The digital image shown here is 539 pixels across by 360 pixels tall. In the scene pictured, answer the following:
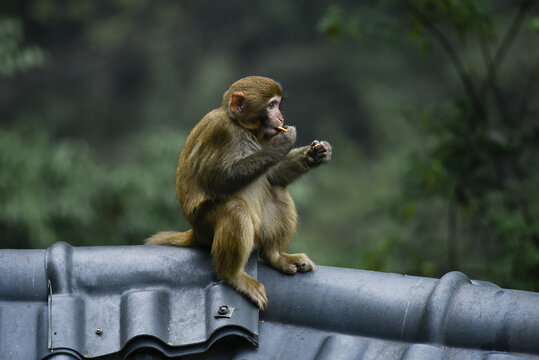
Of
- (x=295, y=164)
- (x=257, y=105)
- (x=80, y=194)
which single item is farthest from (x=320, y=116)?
(x=257, y=105)

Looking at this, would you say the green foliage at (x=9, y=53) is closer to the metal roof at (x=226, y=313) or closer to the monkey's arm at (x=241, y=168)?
the monkey's arm at (x=241, y=168)

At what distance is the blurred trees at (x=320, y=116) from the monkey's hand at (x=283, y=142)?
0.63 m

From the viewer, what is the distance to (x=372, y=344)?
361cm

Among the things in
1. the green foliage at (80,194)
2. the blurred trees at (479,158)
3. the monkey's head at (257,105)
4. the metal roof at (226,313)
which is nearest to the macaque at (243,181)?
the monkey's head at (257,105)

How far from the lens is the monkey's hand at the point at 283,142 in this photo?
4.19 m

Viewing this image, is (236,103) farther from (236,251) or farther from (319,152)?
(236,251)

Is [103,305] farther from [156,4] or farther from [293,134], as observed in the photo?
[156,4]

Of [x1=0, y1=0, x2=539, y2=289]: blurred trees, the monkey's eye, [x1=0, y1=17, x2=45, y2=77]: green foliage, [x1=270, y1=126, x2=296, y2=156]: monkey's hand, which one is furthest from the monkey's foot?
[x1=0, y1=17, x2=45, y2=77]: green foliage

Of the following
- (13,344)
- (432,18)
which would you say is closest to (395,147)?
(432,18)

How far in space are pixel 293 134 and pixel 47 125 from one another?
11632 millimetres

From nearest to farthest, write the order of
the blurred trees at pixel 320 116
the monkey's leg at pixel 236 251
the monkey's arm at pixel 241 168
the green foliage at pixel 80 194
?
the monkey's leg at pixel 236 251 < the monkey's arm at pixel 241 168 < the blurred trees at pixel 320 116 < the green foliage at pixel 80 194

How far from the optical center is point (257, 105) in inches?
172

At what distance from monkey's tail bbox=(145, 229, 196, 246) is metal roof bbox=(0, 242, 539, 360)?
0.80ft

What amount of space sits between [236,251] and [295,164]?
0.81 metres
